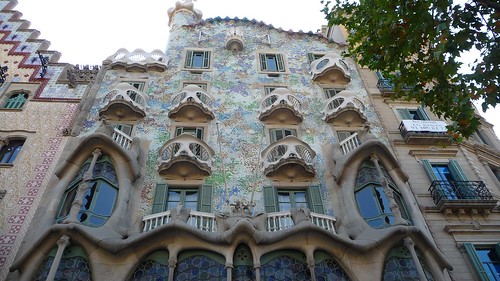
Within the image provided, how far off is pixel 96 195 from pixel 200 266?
4265 mm

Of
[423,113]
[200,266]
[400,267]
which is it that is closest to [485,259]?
[400,267]

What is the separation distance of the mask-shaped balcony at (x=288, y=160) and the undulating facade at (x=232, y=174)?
5 centimetres

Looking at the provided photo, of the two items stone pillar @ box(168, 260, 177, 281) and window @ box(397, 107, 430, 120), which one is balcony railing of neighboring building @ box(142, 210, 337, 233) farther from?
window @ box(397, 107, 430, 120)

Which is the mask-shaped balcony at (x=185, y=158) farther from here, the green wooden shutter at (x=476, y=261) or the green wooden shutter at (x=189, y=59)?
the green wooden shutter at (x=476, y=261)

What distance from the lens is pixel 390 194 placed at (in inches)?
550

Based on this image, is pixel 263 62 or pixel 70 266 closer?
pixel 70 266

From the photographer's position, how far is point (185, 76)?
20891 millimetres

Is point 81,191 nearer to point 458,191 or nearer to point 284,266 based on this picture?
point 284,266

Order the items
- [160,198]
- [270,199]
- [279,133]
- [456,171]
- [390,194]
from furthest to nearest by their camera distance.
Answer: [279,133] < [456,171] < [270,199] < [160,198] < [390,194]

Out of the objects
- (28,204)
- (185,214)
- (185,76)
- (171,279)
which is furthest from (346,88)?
(28,204)

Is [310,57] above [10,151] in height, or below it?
above

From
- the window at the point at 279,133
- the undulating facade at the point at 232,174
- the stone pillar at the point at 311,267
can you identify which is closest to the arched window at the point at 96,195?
the undulating facade at the point at 232,174

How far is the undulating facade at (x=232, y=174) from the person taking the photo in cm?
1227

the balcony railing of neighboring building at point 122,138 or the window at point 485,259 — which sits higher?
the balcony railing of neighboring building at point 122,138
